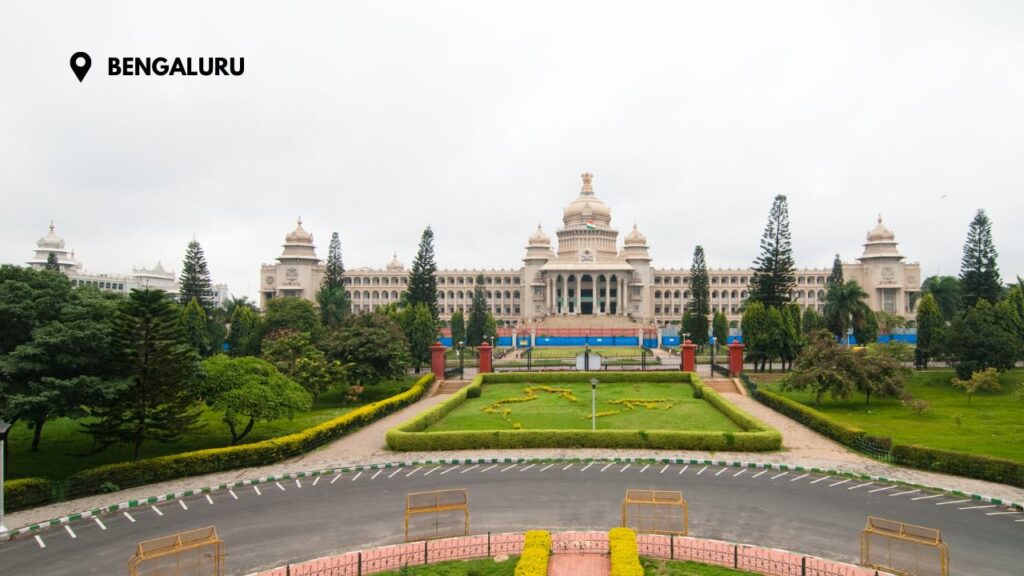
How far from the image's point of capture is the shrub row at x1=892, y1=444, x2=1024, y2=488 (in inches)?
572

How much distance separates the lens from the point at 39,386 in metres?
15.1

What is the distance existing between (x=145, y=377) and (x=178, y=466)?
249 cm

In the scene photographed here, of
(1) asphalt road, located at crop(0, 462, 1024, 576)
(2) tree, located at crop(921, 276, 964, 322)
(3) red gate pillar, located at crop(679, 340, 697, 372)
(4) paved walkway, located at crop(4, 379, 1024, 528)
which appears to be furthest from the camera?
(2) tree, located at crop(921, 276, 964, 322)

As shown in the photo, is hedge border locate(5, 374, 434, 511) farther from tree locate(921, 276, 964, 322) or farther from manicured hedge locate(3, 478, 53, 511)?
tree locate(921, 276, 964, 322)

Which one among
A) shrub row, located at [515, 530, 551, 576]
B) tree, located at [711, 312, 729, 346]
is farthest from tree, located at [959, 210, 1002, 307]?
shrub row, located at [515, 530, 551, 576]

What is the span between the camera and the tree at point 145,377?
54.3 ft

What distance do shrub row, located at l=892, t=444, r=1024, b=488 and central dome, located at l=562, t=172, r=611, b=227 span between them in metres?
65.3

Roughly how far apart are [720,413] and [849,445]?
5.73 meters

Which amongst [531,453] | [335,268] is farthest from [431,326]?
[335,268]

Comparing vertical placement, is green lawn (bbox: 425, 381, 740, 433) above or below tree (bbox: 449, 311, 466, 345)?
below

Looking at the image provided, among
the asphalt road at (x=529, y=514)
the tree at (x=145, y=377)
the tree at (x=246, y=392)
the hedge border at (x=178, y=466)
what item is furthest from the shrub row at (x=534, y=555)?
the tree at (x=145, y=377)

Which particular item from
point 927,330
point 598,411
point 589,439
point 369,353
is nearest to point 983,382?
point 927,330

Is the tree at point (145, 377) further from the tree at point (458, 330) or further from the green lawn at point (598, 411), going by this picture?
the tree at point (458, 330)

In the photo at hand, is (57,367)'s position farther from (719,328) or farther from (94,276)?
(94,276)
